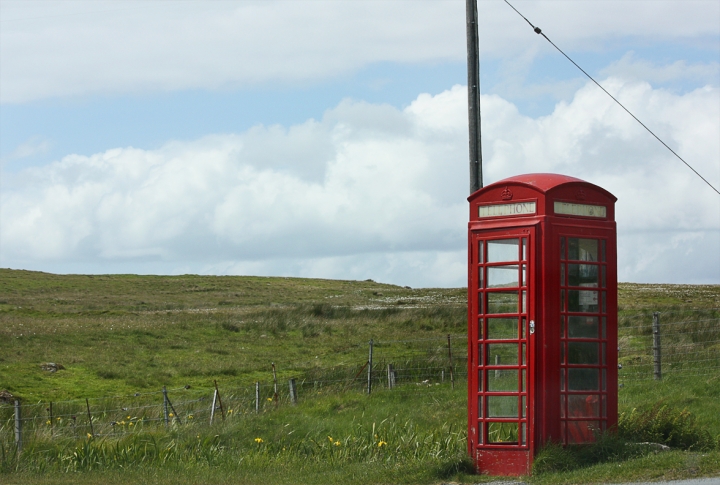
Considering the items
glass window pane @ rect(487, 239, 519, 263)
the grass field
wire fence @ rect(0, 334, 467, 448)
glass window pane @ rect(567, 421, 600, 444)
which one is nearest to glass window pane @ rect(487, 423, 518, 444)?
the grass field

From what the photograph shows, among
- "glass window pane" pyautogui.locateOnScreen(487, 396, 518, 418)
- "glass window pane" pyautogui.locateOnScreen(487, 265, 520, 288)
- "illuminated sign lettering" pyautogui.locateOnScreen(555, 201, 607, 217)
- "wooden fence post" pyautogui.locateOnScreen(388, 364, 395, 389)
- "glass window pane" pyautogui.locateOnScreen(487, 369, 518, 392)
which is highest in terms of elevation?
"illuminated sign lettering" pyautogui.locateOnScreen(555, 201, 607, 217)

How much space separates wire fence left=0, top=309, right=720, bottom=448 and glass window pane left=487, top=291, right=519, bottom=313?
638cm

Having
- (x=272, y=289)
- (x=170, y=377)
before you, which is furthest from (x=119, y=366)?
(x=272, y=289)

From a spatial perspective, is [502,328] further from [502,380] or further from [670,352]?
[670,352]

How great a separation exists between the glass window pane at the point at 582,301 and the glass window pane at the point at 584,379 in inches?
26.6

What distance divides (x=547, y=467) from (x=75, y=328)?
32.4 meters

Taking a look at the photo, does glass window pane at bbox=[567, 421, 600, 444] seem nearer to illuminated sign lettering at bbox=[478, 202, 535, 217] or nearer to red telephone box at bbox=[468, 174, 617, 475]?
red telephone box at bbox=[468, 174, 617, 475]

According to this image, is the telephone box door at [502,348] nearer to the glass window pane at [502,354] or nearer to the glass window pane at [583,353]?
the glass window pane at [502,354]

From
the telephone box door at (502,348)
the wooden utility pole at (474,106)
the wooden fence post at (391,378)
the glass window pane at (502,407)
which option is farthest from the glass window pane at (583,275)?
the wooden fence post at (391,378)

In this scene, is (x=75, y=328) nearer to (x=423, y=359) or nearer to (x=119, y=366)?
(x=119, y=366)

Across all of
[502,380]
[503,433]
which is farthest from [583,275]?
[503,433]

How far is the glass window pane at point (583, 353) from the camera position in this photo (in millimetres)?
9891

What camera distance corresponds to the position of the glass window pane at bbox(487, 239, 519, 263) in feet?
32.4

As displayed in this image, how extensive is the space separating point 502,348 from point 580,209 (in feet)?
5.84
